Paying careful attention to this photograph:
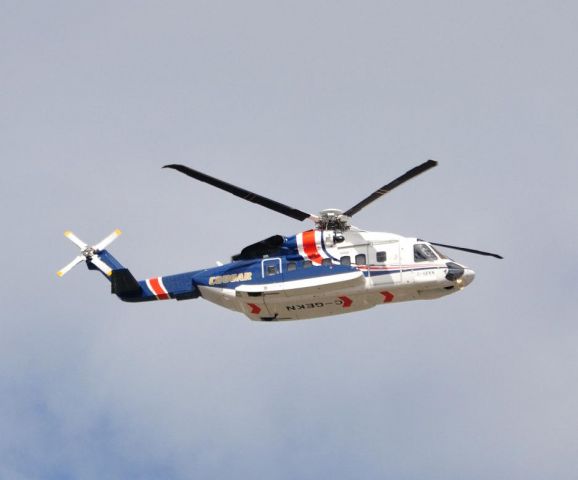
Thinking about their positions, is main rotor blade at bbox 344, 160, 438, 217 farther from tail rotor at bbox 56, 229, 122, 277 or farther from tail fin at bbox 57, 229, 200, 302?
tail rotor at bbox 56, 229, 122, 277

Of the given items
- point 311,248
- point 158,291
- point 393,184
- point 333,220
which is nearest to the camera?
point 393,184

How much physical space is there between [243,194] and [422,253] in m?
6.06

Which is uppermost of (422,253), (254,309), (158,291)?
(422,253)

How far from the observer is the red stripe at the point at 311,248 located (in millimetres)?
38594

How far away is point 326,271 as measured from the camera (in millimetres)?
38000

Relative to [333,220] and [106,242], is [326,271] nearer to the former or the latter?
[333,220]

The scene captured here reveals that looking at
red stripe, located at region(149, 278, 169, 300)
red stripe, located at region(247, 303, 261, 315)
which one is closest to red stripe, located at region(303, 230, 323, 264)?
red stripe, located at region(247, 303, 261, 315)

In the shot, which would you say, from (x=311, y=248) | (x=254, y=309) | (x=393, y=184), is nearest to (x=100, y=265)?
(x=254, y=309)

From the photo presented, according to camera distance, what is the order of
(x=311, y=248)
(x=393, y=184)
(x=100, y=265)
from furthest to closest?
(x=100, y=265), (x=311, y=248), (x=393, y=184)

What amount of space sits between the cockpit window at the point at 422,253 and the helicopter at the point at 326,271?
0.11 ft

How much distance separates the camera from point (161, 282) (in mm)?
40875

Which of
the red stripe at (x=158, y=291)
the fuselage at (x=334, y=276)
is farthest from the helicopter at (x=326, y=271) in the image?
the red stripe at (x=158, y=291)

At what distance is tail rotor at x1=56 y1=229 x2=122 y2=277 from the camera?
42.2 meters

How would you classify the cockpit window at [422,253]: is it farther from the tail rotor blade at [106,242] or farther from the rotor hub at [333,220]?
Result: the tail rotor blade at [106,242]
